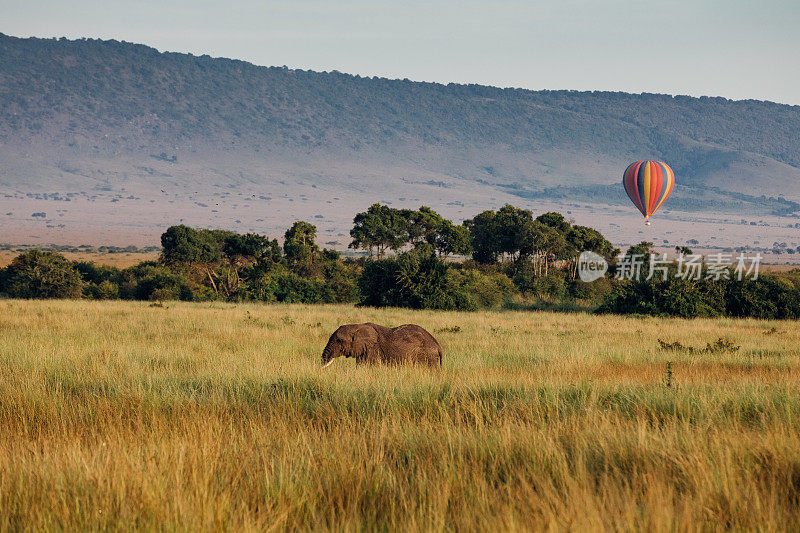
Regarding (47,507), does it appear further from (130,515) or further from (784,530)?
(784,530)

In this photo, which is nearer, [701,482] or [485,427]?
[701,482]

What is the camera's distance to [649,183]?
57.9m

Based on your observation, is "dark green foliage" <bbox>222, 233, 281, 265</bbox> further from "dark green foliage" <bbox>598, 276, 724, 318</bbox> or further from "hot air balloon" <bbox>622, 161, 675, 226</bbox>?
"hot air balloon" <bbox>622, 161, 675, 226</bbox>

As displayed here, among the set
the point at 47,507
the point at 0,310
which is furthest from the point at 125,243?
the point at 47,507

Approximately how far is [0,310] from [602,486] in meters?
24.8

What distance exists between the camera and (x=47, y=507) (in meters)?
4.22

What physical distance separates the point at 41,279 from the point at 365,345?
1341 inches

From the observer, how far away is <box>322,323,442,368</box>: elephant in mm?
11719

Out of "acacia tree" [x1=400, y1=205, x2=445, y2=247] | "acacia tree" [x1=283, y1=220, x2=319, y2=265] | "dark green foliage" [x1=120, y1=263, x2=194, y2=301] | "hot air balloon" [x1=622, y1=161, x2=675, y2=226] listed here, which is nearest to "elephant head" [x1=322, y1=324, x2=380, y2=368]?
"dark green foliage" [x1=120, y1=263, x2=194, y2=301]

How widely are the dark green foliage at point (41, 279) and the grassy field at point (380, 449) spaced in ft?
104

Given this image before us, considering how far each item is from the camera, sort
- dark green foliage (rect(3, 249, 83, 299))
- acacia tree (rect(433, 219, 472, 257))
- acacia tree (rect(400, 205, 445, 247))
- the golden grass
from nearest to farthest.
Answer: dark green foliage (rect(3, 249, 83, 299)) < acacia tree (rect(433, 219, 472, 257)) < acacia tree (rect(400, 205, 445, 247)) < the golden grass

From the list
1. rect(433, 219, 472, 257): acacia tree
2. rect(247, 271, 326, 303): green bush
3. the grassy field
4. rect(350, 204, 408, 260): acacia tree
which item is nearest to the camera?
the grassy field

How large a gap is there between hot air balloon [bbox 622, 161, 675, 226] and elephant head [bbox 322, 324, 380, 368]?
4943 cm

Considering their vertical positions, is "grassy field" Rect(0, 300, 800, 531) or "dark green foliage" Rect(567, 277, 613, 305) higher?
"grassy field" Rect(0, 300, 800, 531)
